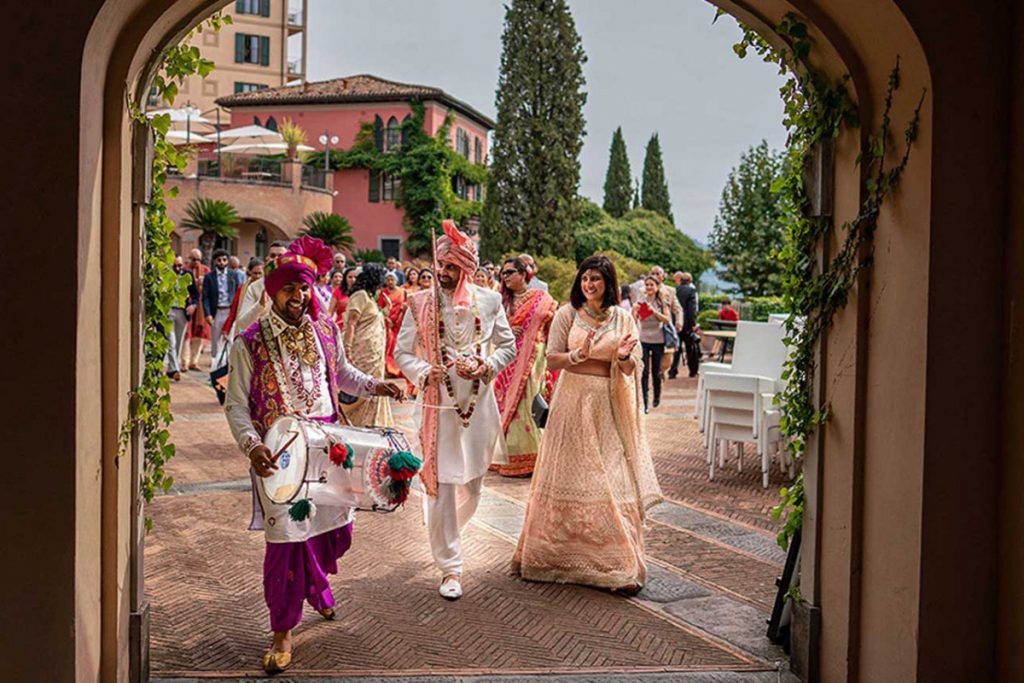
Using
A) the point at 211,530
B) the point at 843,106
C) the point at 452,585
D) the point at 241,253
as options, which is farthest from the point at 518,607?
the point at 241,253

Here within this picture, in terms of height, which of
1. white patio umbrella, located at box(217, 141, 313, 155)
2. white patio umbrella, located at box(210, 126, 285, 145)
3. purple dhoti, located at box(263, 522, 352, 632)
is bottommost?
purple dhoti, located at box(263, 522, 352, 632)

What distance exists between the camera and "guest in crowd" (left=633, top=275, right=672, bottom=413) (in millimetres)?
13930

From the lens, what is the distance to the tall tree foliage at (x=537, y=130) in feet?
119

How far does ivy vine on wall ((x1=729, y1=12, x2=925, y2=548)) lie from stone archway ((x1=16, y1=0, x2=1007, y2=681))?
0.40 ft

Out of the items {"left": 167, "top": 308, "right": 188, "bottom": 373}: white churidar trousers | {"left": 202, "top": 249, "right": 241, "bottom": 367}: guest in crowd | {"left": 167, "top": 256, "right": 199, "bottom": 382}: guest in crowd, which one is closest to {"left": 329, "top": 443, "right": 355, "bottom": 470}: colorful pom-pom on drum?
{"left": 167, "top": 256, "right": 199, "bottom": 382}: guest in crowd

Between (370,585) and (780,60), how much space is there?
3.73 metres

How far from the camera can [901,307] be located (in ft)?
13.6

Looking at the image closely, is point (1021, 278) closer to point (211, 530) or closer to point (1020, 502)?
point (1020, 502)

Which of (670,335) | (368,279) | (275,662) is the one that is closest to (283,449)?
(275,662)

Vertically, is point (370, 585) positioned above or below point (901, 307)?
below

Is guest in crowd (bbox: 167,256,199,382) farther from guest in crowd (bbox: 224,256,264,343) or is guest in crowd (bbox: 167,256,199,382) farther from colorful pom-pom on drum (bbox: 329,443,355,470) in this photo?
colorful pom-pom on drum (bbox: 329,443,355,470)

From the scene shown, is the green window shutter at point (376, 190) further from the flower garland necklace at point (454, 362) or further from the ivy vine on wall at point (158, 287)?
the ivy vine on wall at point (158, 287)

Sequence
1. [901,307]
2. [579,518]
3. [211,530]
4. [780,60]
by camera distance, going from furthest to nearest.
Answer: [211,530], [579,518], [780,60], [901,307]

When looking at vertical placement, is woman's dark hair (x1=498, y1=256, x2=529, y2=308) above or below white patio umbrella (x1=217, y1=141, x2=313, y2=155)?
below
